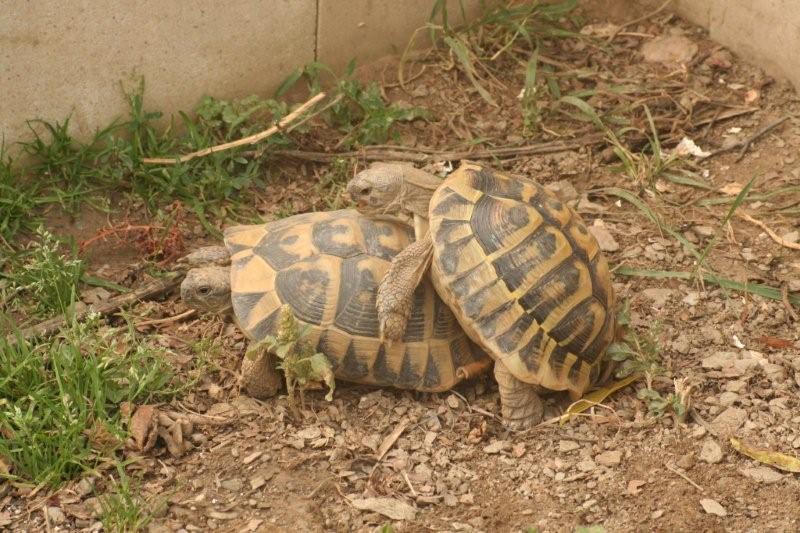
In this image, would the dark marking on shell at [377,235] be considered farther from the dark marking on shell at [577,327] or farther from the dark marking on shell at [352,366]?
the dark marking on shell at [577,327]

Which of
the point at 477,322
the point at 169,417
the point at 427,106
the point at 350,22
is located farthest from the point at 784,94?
the point at 169,417

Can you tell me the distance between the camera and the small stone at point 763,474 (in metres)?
3.70

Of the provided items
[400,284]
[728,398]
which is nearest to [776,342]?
[728,398]

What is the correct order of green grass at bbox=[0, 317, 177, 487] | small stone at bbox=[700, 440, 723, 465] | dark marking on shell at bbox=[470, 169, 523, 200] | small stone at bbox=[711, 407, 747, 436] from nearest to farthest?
green grass at bbox=[0, 317, 177, 487]
small stone at bbox=[700, 440, 723, 465]
small stone at bbox=[711, 407, 747, 436]
dark marking on shell at bbox=[470, 169, 523, 200]

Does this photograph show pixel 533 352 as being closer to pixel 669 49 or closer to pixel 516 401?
pixel 516 401

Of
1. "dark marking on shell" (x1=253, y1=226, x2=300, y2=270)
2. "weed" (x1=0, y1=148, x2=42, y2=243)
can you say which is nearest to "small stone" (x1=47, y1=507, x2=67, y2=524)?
"dark marking on shell" (x1=253, y1=226, x2=300, y2=270)

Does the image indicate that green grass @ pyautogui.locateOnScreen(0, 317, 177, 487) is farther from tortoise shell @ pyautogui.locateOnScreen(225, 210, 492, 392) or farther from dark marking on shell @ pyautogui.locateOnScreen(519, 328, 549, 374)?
dark marking on shell @ pyautogui.locateOnScreen(519, 328, 549, 374)

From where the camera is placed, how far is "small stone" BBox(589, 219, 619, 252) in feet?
16.0

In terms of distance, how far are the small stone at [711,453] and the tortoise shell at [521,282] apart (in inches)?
20.5

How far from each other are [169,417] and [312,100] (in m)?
1.89

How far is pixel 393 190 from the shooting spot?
13.9 feet

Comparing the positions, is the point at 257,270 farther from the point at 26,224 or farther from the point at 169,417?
the point at 26,224

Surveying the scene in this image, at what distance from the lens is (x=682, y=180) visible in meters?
5.25

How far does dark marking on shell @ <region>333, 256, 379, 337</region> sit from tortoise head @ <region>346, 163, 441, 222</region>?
33cm
